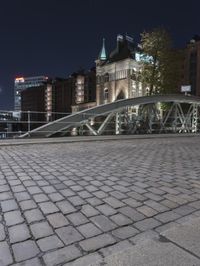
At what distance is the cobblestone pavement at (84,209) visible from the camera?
2.45 metres

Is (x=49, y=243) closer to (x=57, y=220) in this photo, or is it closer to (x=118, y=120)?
(x=57, y=220)

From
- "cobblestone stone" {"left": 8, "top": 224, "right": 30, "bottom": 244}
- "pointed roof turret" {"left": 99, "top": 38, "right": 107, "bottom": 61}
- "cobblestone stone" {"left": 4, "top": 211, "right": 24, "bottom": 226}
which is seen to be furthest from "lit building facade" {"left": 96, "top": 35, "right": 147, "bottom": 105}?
"cobblestone stone" {"left": 8, "top": 224, "right": 30, "bottom": 244}

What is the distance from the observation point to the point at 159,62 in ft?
104

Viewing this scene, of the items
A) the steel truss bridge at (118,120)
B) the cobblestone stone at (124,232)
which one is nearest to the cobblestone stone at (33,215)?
the cobblestone stone at (124,232)

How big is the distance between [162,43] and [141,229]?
102 feet

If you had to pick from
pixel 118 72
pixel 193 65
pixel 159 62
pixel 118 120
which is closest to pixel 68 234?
pixel 118 120

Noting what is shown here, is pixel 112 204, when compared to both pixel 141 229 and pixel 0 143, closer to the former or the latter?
pixel 141 229

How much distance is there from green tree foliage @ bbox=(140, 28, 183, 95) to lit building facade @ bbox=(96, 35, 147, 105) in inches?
1024

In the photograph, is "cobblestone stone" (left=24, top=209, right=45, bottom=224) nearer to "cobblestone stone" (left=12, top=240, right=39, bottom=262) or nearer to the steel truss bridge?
"cobblestone stone" (left=12, top=240, right=39, bottom=262)

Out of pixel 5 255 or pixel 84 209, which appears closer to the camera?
pixel 5 255

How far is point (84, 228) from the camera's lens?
2838mm

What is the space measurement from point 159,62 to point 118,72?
32.4 m

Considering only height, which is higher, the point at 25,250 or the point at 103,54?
the point at 103,54

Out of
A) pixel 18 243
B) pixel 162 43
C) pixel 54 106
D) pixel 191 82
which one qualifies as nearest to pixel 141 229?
pixel 18 243
